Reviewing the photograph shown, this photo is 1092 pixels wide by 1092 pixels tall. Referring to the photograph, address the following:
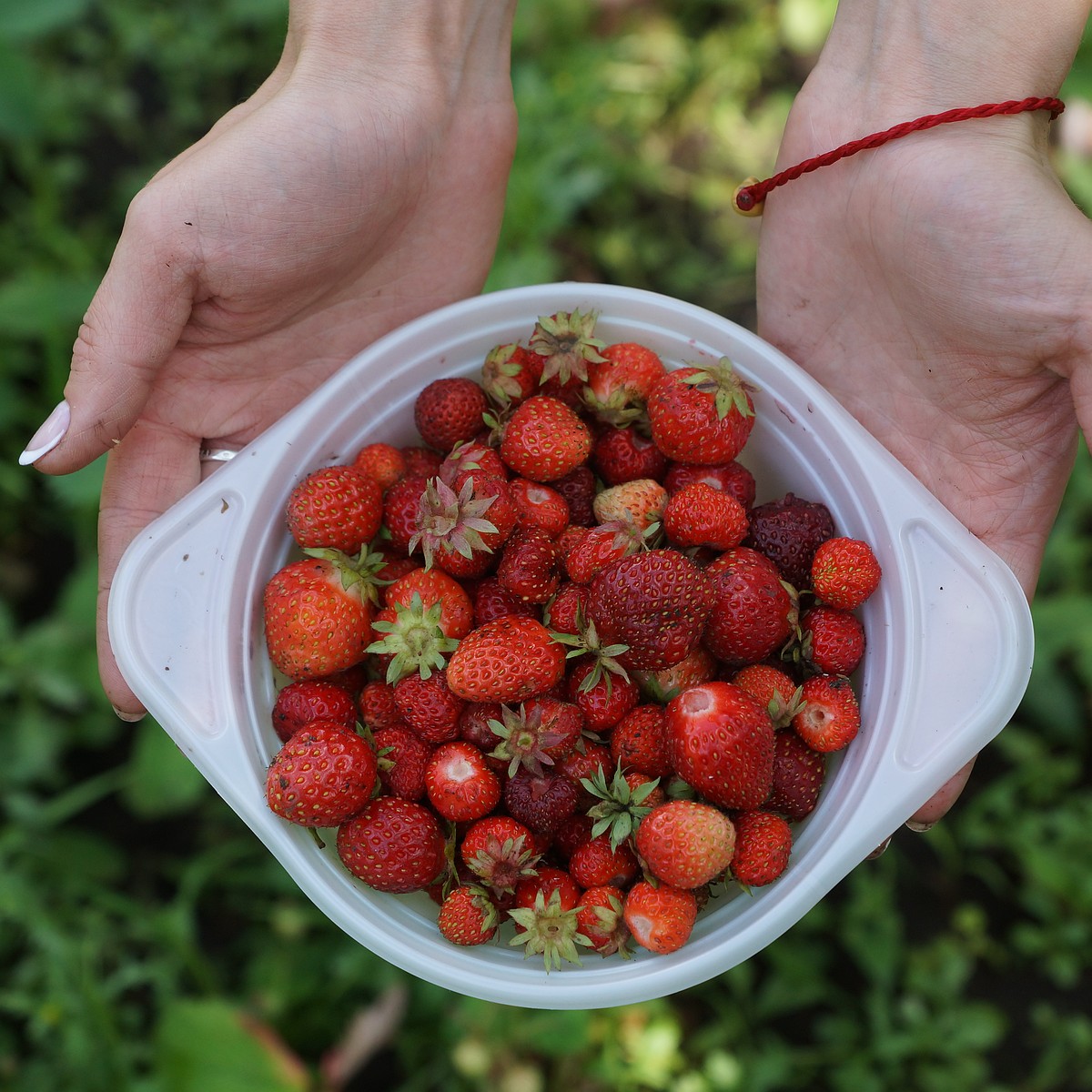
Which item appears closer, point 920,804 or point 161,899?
point 920,804

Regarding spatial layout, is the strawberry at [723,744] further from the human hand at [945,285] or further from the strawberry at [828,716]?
the human hand at [945,285]

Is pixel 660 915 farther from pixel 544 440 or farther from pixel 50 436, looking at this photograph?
pixel 50 436

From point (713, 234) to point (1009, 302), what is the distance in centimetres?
155

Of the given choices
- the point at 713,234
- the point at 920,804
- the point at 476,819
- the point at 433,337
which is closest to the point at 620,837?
the point at 476,819

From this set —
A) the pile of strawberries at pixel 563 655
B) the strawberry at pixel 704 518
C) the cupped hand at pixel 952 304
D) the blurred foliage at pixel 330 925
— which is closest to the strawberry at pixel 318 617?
the pile of strawberries at pixel 563 655

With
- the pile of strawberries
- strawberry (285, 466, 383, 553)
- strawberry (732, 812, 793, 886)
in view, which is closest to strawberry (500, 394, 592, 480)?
the pile of strawberries

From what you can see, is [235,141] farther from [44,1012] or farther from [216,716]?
[44,1012]

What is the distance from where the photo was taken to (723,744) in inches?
56.0

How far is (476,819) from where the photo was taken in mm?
1555

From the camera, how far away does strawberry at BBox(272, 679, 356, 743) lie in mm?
1570

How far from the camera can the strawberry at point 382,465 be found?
1750 millimetres

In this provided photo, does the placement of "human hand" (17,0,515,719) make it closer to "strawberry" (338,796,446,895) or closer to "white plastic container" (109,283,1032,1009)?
"white plastic container" (109,283,1032,1009)

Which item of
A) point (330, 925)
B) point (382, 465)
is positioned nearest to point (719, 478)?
point (382, 465)

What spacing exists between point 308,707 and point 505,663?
319 mm
